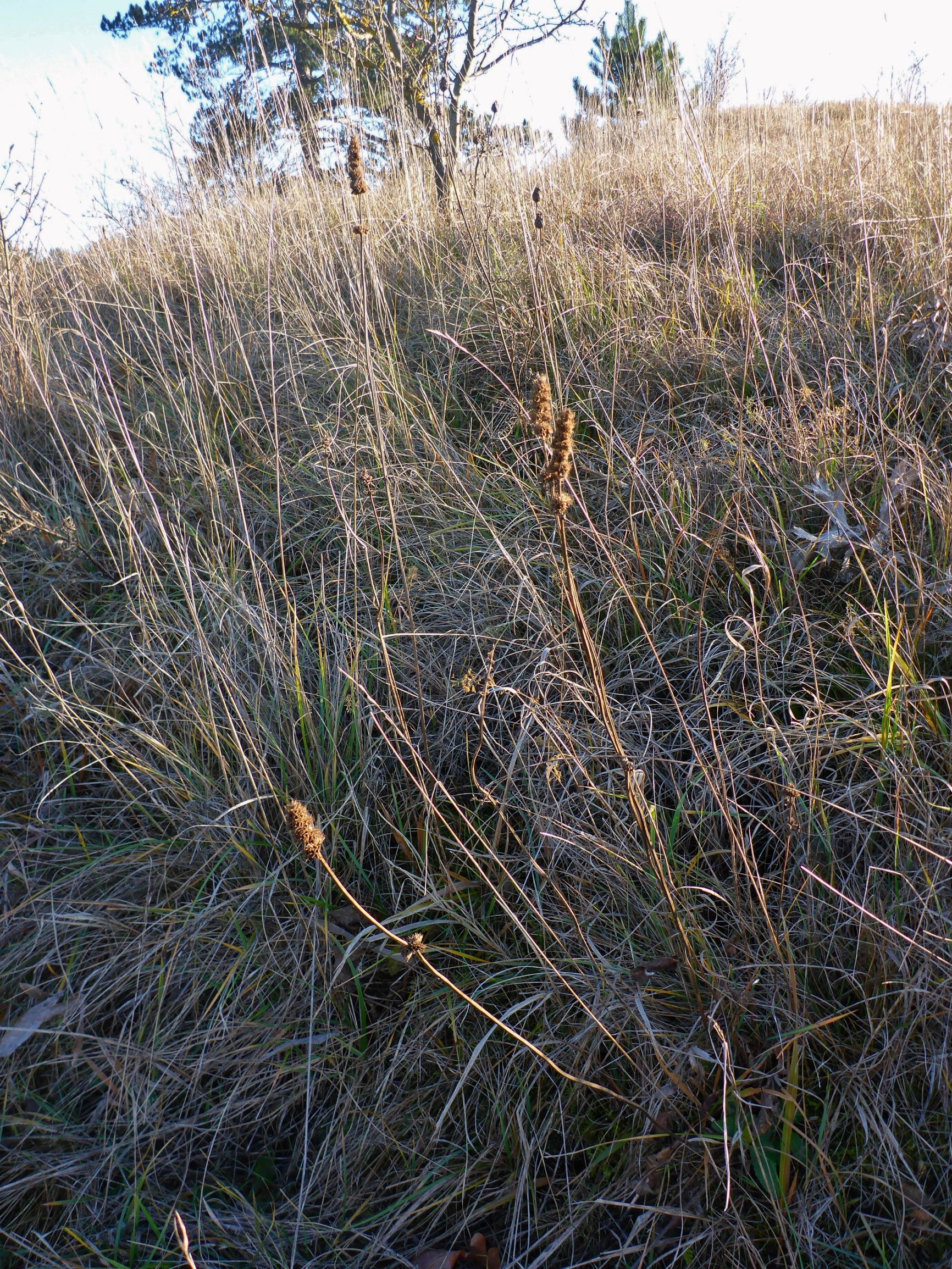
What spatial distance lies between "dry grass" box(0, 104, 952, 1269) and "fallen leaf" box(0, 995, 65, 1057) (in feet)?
0.10

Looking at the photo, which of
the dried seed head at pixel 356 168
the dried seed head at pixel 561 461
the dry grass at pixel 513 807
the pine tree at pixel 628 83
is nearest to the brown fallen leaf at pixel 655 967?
the dry grass at pixel 513 807

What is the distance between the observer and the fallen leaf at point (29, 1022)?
4.68 feet

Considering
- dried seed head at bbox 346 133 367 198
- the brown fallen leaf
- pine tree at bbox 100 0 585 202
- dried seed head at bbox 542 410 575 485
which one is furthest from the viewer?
pine tree at bbox 100 0 585 202

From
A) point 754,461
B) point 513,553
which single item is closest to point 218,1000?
point 513,553

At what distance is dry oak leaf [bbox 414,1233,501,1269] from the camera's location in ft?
3.64

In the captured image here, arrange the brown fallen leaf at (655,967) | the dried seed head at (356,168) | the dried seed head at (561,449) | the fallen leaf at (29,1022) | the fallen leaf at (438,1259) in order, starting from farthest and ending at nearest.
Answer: the dried seed head at (356,168) → the fallen leaf at (29,1022) → the brown fallen leaf at (655,967) → the fallen leaf at (438,1259) → the dried seed head at (561,449)

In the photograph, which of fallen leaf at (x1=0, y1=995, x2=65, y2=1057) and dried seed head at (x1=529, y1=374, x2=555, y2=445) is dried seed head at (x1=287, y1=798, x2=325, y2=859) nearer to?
dried seed head at (x1=529, y1=374, x2=555, y2=445)

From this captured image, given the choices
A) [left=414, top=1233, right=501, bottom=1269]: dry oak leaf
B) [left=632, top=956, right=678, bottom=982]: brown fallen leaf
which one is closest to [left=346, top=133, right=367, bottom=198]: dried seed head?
[left=632, top=956, right=678, bottom=982]: brown fallen leaf

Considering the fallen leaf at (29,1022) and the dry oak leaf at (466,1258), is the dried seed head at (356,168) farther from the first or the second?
the dry oak leaf at (466,1258)

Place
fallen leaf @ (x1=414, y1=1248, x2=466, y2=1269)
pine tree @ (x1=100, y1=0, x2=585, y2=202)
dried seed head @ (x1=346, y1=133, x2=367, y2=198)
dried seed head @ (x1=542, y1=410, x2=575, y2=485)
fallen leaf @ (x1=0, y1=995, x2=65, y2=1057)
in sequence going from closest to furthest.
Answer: dried seed head @ (x1=542, y1=410, x2=575, y2=485) < fallen leaf @ (x1=414, y1=1248, x2=466, y2=1269) < fallen leaf @ (x1=0, y1=995, x2=65, y2=1057) < dried seed head @ (x1=346, y1=133, x2=367, y2=198) < pine tree @ (x1=100, y1=0, x2=585, y2=202)

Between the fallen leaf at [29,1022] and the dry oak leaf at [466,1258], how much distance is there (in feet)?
2.63

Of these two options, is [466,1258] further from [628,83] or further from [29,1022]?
[628,83]

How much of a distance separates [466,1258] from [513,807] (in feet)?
2.27

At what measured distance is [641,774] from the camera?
122 cm
